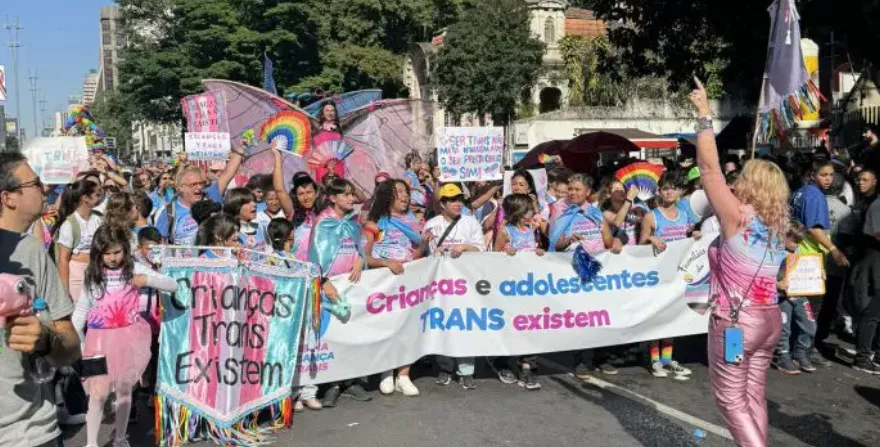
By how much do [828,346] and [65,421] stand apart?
6.96 metres

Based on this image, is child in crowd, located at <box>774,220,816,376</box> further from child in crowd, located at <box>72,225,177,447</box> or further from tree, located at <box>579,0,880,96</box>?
tree, located at <box>579,0,880,96</box>

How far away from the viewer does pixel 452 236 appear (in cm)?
706

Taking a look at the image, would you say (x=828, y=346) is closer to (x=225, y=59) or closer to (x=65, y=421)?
(x=65, y=421)

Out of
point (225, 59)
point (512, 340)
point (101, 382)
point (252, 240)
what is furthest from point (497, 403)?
point (225, 59)

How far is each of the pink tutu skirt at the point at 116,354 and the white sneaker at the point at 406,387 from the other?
2152 millimetres

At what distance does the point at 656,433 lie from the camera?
564 centimetres

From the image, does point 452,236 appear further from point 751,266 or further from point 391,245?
point 751,266

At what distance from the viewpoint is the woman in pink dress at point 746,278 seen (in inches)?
168

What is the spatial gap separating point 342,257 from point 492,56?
33460 millimetres

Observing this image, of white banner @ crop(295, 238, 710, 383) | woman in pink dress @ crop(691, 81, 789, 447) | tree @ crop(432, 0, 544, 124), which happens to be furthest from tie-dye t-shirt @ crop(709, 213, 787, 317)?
tree @ crop(432, 0, 544, 124)

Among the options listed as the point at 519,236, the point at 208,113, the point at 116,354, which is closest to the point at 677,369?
the point at 519,236

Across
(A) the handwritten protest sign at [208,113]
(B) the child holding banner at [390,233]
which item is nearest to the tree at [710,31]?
(A) the handwritten protest sign at [208,113]

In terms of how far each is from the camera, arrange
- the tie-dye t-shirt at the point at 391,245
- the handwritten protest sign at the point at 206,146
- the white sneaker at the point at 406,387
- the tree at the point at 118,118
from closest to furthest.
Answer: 1. the white sneaker at the point at 406,387
2. the tie-dye t-shirt at the point at 391,245
3. the handwritten protest sign at the point at 206,146
4. the tree at the point at 118,118

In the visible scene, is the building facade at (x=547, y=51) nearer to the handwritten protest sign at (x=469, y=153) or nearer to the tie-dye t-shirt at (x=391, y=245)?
the handwritten protest sign at (x=469, y=153)
